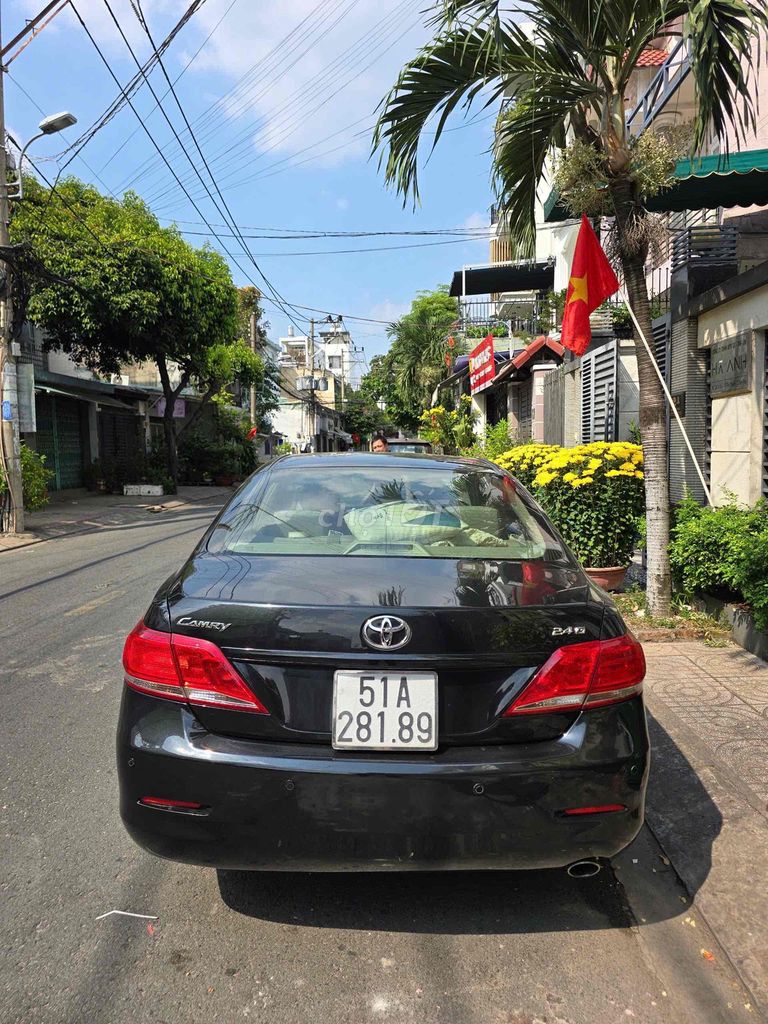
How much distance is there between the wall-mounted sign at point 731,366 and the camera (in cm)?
579

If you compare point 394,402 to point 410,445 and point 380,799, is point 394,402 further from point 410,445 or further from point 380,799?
point 380,799

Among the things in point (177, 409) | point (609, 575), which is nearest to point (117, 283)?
point (177, 409)

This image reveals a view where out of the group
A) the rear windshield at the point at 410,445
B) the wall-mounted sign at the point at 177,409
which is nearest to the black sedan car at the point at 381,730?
the rear windshield at the point at 410,445

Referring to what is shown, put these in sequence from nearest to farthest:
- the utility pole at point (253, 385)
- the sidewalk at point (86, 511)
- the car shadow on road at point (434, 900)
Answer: the car shadow on road at point (434, 900), the sidewalk at point (86, 511), the utility pole at point (253, 385)

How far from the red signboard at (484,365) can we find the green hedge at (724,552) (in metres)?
10.4

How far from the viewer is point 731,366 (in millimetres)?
6078

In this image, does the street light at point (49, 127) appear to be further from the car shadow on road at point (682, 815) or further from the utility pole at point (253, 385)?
the utility pole at point (253, 385)

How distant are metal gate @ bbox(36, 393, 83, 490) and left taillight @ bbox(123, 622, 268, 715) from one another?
19.2 meters

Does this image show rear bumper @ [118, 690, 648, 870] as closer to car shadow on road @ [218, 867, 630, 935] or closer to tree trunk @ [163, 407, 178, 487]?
car shadow on road @ [218, 867, 630, 935]

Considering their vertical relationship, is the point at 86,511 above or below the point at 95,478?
below

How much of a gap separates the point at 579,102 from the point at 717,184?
170 cm

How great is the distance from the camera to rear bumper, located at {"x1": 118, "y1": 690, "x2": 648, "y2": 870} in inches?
80.0

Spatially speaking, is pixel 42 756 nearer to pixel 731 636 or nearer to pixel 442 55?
pixel 731 636

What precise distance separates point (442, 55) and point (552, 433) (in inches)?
309
